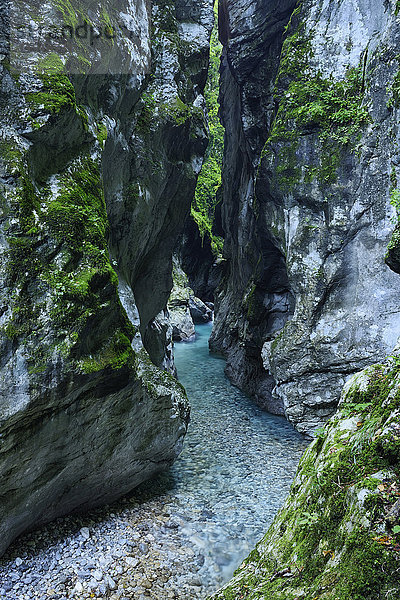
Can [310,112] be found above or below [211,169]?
below

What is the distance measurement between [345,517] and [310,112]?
1149 centimetres

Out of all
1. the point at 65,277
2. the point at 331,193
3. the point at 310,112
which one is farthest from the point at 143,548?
the point at 310,112

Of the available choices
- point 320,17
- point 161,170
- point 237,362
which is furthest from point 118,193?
point 237,362

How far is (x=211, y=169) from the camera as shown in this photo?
40.7 m

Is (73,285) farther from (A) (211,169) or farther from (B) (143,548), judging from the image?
(A) (211,169)

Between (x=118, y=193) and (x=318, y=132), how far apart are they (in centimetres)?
637

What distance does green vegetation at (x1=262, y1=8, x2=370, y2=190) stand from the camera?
1107 centimetres

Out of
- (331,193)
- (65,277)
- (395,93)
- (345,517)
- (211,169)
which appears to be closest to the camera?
(345,517)

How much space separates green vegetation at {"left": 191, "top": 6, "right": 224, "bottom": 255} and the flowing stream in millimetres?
28109

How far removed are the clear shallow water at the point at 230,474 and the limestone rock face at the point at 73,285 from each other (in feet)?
Result: 4.13

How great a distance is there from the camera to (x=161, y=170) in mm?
10906

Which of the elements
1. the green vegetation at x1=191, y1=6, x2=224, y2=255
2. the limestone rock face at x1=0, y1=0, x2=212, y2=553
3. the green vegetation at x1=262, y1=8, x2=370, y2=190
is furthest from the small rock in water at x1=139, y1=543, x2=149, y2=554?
the green vegetation at x1=191, y1=6, x2=224, y2=255

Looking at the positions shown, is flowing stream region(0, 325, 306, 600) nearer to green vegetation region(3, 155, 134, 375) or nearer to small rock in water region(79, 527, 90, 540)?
small rock in water region(79, 527, 90, 540)

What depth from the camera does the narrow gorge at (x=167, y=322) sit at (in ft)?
12.5
